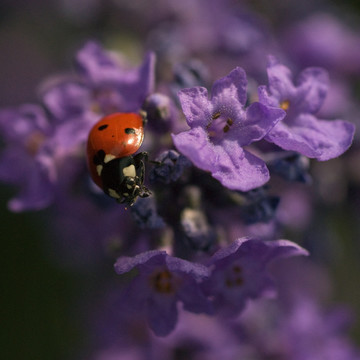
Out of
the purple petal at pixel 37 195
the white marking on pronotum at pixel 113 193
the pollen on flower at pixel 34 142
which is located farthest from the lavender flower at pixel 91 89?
the white marking on pronotum at pixel 113 193

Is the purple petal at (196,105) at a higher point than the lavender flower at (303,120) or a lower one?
higher

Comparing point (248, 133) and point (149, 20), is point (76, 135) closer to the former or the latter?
point (248, 133)

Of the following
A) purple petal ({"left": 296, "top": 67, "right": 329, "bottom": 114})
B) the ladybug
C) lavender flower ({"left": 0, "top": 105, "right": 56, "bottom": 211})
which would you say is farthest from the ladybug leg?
purple petal ({"left": 296, "top": 67, "right": 329, "bottom": 114})

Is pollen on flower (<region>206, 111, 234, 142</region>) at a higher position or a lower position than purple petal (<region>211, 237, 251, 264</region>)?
higher

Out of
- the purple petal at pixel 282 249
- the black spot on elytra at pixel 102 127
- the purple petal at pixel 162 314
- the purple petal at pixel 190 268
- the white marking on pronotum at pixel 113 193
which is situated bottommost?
the purple petal at pixel 162 314

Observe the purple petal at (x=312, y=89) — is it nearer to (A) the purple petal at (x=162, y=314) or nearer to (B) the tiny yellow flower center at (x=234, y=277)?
(B) the tiny yellow flower center at (x=234, y=277)

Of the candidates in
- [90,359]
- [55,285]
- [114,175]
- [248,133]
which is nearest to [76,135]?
[114,175]

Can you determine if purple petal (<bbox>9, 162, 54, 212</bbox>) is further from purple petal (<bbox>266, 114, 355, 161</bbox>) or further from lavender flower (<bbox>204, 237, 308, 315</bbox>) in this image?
purple petal (<bbox>266, 114, 355, 161</bbox>)

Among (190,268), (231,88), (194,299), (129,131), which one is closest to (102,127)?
(129,131)
